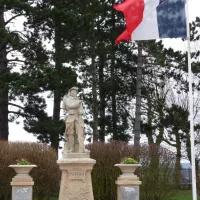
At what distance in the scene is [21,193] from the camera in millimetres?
17906

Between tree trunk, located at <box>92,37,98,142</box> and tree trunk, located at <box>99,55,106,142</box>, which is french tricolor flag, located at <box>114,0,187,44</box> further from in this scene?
tree trunk, located at <box>99,55,106,142</box>

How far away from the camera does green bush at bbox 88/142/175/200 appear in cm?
2492

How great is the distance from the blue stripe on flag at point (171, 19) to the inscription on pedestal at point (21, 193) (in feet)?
23.2

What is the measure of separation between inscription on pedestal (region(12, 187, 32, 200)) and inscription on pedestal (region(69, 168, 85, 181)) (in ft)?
5.37

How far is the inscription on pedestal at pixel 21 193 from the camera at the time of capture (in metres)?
17.9

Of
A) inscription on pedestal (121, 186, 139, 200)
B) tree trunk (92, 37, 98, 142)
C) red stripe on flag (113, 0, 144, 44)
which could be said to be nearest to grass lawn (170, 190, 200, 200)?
tree trunk (92, 37, 98, 142)

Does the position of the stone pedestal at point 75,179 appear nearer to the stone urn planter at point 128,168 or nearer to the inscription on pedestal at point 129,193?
the inscription on pedestal at point 129,193

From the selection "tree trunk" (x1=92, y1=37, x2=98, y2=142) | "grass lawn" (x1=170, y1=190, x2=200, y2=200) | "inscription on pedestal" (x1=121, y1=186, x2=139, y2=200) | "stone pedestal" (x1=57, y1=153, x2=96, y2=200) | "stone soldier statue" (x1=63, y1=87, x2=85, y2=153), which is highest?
Result: "tree trunk" (x1=92, y1=37, x2=98, y2=142)

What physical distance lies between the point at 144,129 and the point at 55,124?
28.8 feet

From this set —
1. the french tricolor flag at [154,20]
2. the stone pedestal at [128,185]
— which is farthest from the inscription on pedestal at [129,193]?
the french tricolor flag at [154,20]

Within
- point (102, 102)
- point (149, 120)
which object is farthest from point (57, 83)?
point (149, 120)

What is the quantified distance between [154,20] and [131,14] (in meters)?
0.62

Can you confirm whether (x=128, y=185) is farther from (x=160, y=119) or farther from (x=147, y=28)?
(x=160, y=119)

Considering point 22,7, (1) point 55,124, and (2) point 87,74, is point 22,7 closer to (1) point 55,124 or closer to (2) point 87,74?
(1) point 55,124
